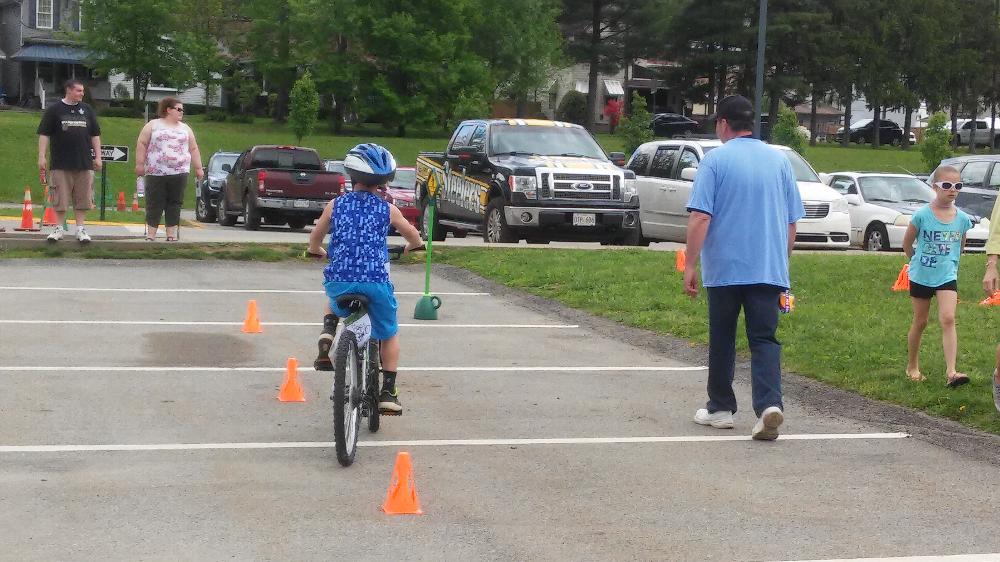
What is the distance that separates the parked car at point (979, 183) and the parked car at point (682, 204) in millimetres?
2689

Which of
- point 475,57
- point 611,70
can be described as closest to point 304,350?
point 475,57

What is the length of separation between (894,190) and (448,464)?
767 inches

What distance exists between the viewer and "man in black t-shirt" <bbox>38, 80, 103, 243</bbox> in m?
16.4

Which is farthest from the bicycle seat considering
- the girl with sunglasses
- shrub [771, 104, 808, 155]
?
shrub [771, 104, 808, 155]

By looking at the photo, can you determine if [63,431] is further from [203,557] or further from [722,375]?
[722,375]

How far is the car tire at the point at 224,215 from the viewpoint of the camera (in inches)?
1172

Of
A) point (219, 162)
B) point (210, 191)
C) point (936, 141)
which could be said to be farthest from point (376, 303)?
point (936, 141)

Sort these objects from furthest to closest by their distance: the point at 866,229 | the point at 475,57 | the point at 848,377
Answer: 1. the point at 475,57
2. the point at 866,229
3. the point at 848,377

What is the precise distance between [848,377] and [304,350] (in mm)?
4220

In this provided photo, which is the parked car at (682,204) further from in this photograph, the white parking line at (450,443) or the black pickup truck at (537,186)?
the white parking line at (450,443)

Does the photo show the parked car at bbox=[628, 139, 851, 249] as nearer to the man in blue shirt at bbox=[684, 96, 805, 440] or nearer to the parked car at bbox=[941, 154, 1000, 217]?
the parked car at bbox=[941, 154, 1000, 217]

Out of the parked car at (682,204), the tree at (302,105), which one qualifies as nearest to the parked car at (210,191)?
the parked car at (682,204)

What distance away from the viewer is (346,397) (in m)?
7.24

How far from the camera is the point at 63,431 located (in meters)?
7.98
